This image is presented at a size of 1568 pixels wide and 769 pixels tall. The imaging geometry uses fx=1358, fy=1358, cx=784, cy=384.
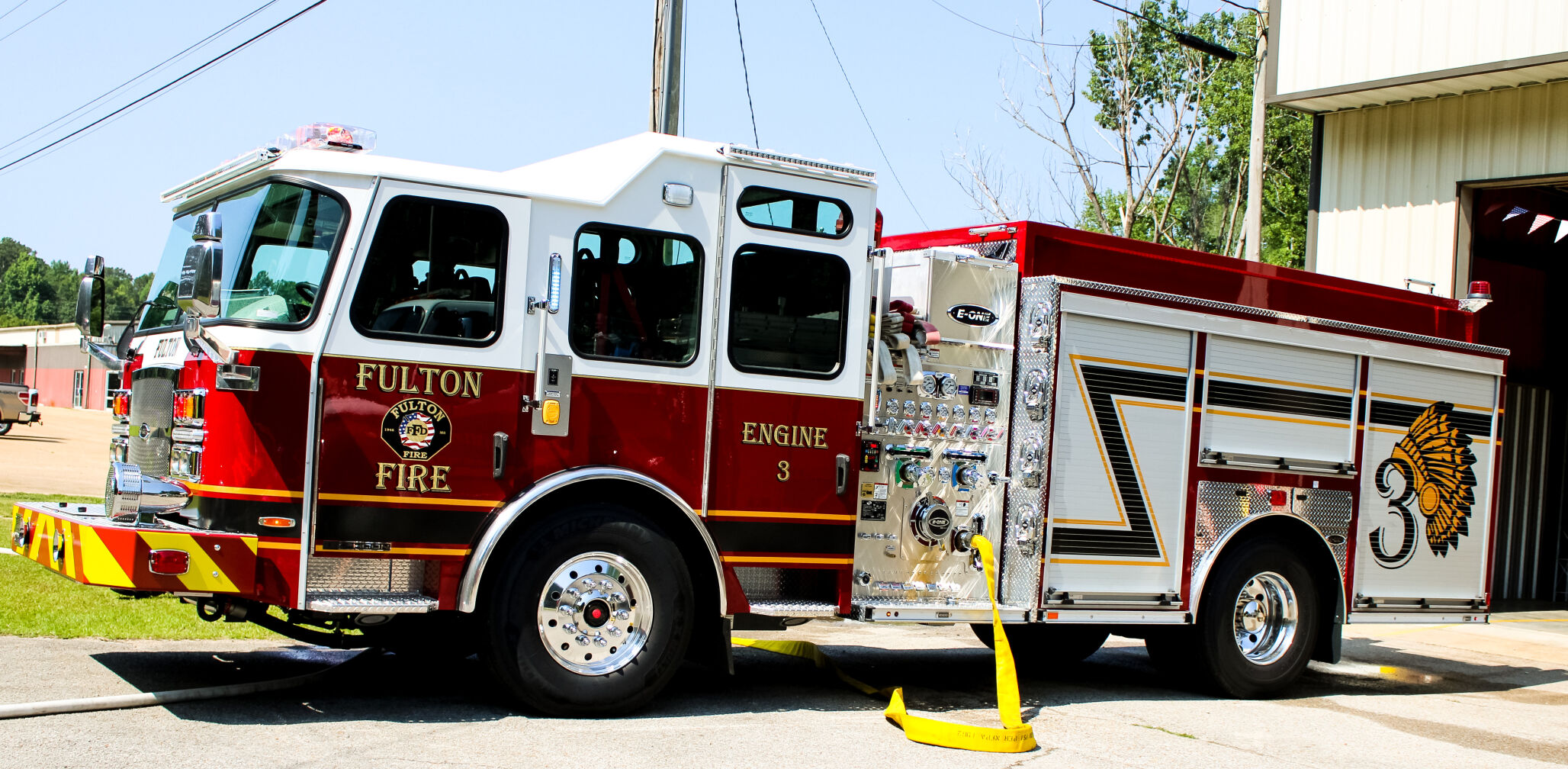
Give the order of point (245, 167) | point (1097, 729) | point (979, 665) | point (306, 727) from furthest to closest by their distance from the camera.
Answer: point (979, 665), point (1097, 729), point (245, 167), point (306, 727)

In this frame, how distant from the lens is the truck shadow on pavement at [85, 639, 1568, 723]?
6527 millimetres

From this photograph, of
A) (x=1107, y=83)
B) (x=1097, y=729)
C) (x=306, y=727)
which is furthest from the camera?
(x=1107, y=83)

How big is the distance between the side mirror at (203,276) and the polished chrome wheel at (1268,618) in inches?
254

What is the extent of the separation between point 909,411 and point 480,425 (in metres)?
2.44

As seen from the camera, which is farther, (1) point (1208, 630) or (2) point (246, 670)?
(1) point (1208, 630)

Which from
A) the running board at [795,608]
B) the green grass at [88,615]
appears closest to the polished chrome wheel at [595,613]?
the running board at [795,608]

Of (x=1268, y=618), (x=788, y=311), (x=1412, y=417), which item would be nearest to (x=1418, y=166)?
(x=1412, y=417)

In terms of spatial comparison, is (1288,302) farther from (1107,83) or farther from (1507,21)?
(1107,83)

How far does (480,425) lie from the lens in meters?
6.30

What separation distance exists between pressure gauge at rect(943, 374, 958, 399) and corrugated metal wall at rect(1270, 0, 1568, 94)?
27.0ft

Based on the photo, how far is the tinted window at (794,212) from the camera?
23.0 feet

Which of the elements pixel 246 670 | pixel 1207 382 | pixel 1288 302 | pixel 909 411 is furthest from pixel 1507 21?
pixel 246 670

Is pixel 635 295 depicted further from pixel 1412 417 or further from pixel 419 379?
pixel 1412 417

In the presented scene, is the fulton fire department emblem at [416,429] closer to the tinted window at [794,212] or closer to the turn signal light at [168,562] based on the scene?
the turn signal light at [168,562]
